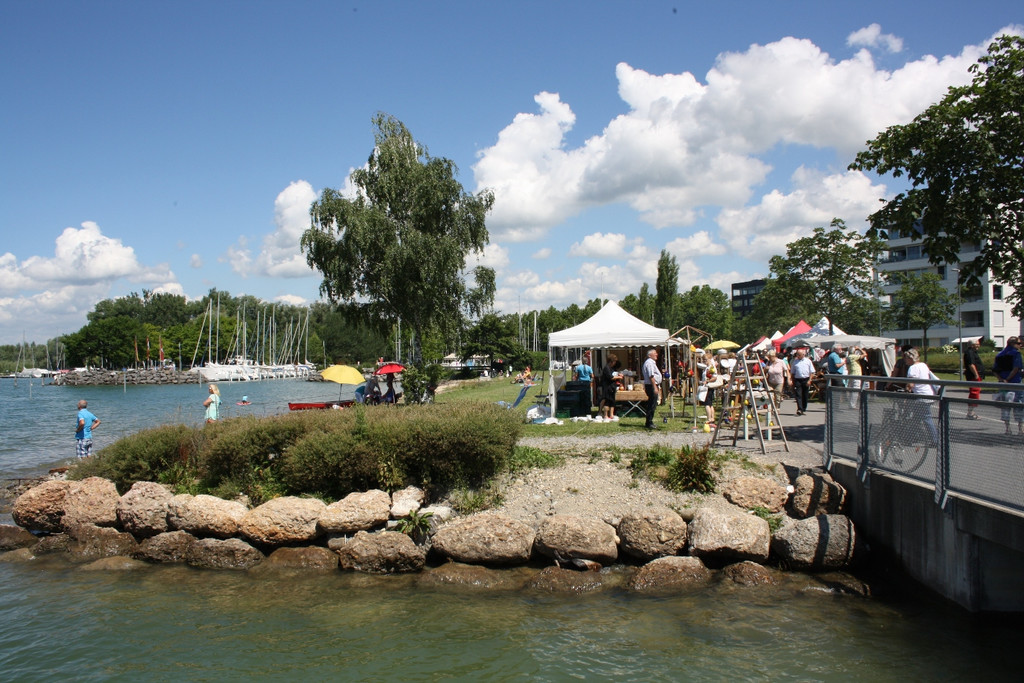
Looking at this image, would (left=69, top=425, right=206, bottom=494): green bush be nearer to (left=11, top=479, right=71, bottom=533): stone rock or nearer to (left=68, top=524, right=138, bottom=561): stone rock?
(left=11, top=479, right=71, bottom=533): stone rock

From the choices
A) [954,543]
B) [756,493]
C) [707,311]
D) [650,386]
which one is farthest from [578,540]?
[707,311]

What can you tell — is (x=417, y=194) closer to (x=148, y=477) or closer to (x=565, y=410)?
(x=565, y=410)

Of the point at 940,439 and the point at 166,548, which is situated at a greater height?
the point at 940,439

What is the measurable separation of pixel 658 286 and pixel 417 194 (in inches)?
1804

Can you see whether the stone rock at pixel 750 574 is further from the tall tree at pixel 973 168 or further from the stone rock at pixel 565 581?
the tall tree at pixel 973 168

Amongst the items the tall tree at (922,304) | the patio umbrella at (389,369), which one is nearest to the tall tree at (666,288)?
the tall tree at (922,304)

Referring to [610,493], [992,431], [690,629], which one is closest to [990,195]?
[992,431]

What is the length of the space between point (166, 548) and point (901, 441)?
1186 cm

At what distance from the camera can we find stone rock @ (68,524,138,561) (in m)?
12.4

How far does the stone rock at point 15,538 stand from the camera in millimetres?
13000

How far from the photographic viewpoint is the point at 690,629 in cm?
845

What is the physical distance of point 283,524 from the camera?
11.8 m

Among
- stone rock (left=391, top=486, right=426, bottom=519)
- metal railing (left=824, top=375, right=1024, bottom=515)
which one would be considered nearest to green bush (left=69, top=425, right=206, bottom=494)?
stone rock (left=391, top=486, right=426, bottom=519)

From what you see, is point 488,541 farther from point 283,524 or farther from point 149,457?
point 149,457
